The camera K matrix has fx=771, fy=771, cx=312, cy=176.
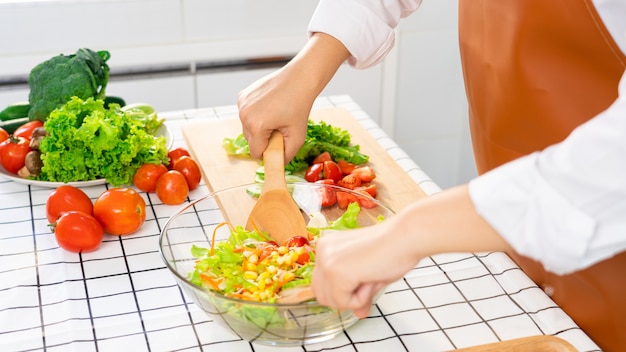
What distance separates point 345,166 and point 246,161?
197 mm

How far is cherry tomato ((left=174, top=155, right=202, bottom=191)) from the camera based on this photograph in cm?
144

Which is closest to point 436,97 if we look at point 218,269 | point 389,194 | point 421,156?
point 421,156

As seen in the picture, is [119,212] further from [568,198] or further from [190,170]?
[568,198]

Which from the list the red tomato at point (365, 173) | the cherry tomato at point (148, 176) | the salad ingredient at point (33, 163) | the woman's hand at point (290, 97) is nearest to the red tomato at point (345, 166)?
the red tomato at point (365, 173)

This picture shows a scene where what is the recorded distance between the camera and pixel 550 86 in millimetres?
1098

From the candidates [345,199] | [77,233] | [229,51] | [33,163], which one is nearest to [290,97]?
[345,199]

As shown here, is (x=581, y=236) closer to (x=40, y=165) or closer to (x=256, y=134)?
(x=256, y=134)

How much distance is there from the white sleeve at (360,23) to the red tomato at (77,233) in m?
0.47

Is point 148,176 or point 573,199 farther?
point 148,176

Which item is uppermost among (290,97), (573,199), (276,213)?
(573,199)

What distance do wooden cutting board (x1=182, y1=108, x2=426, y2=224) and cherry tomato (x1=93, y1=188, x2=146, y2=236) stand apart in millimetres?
160

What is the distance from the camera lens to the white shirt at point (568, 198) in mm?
652

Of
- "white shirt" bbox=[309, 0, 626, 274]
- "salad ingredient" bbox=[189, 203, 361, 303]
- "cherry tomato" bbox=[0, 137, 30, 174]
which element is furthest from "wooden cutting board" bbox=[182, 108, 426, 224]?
"white shirt" bbox=[309, 0, 626, 274]

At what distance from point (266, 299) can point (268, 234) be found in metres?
0.22
